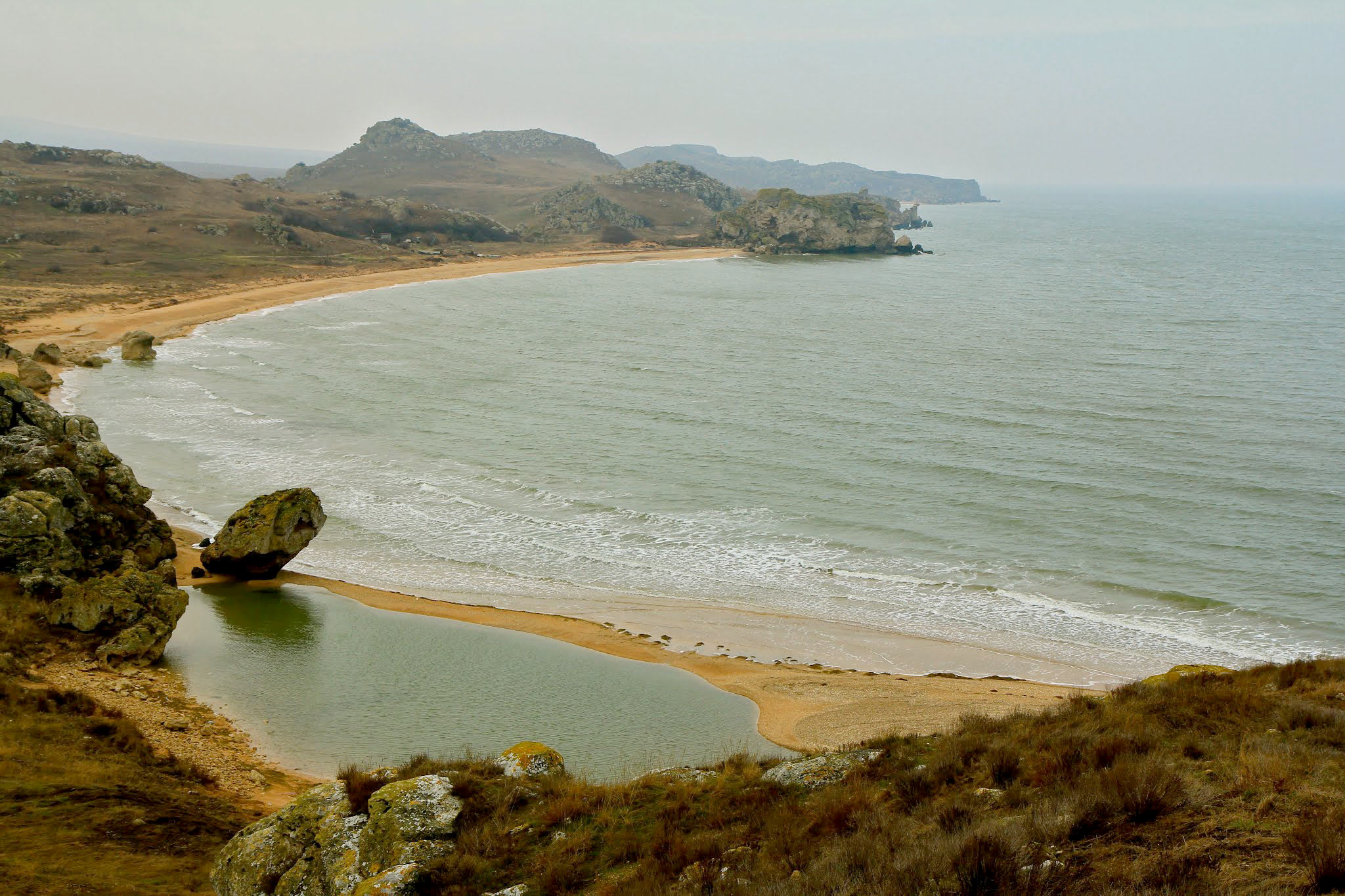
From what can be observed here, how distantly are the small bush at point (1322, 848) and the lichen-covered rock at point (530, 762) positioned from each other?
25.6 feet

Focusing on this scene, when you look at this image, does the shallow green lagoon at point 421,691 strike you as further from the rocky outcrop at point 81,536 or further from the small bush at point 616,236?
the small bush at point 616,236

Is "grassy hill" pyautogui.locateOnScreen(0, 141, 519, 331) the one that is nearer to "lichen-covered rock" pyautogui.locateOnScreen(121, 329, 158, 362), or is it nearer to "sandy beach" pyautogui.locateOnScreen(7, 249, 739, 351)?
"sandy beach" pyautogui.locateOnScreen(7, 249, 739, 351)

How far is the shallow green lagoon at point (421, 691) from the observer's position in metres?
16.1

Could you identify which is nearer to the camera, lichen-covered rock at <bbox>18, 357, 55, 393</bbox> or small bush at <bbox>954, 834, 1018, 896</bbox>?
small bush at <bbox>954, 834, 1018, 896</bbox>

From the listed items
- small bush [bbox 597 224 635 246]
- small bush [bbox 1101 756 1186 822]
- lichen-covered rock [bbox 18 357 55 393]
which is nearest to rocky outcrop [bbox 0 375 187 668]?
small bush [bbox 1101 756 1186 822]

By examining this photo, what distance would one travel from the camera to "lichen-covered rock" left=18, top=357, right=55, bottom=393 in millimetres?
40062

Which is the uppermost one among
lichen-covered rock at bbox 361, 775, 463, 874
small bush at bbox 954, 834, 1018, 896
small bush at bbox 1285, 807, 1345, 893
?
small bush at bbox 1285, 807, 1345, 893

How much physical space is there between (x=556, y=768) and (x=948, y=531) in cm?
1871

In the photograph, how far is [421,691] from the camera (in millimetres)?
18438

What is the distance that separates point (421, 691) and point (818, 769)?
10.5 m

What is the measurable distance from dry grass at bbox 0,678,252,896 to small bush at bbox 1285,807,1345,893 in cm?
1055

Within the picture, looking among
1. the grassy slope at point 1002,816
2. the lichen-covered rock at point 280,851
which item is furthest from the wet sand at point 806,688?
the lichen-covered rock at point 280,851

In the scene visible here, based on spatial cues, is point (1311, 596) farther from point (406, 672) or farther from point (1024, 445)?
point (406, 672)

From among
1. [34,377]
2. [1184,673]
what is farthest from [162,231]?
[1184,673]
